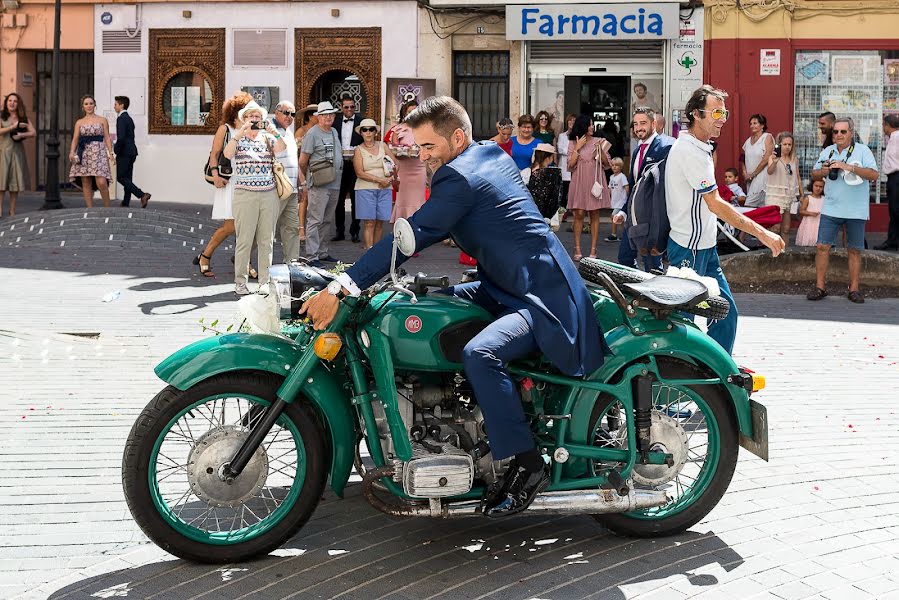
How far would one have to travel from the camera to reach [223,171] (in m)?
13.3

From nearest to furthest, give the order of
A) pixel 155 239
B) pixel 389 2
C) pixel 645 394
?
pixel 645 394 < pixel 155 239 < pixel 389 2

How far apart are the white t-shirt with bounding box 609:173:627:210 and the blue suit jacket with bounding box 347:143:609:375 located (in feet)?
45.9

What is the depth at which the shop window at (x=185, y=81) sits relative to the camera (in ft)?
82.4

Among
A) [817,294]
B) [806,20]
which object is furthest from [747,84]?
[817,294]

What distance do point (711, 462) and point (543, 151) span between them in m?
9.41

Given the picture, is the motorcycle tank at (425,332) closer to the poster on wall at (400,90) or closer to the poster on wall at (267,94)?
the poster on wall at (400,90)

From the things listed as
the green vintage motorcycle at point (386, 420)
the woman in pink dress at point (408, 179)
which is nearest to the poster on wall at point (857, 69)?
the woman in pink dress at point (408, 179)

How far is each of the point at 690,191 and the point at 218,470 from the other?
141 inches

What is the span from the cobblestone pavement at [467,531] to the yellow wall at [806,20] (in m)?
13.9

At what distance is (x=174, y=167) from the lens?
25.4 meters

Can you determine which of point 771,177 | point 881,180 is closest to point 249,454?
point 771,177

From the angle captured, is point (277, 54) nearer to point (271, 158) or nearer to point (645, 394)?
point (271, 158)

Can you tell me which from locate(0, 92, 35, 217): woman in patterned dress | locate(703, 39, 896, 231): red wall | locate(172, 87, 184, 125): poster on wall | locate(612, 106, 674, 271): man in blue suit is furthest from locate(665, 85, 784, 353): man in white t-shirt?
locate(172, 87, 184, 125): poster on wall

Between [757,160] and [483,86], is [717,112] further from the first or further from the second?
[483,86]
